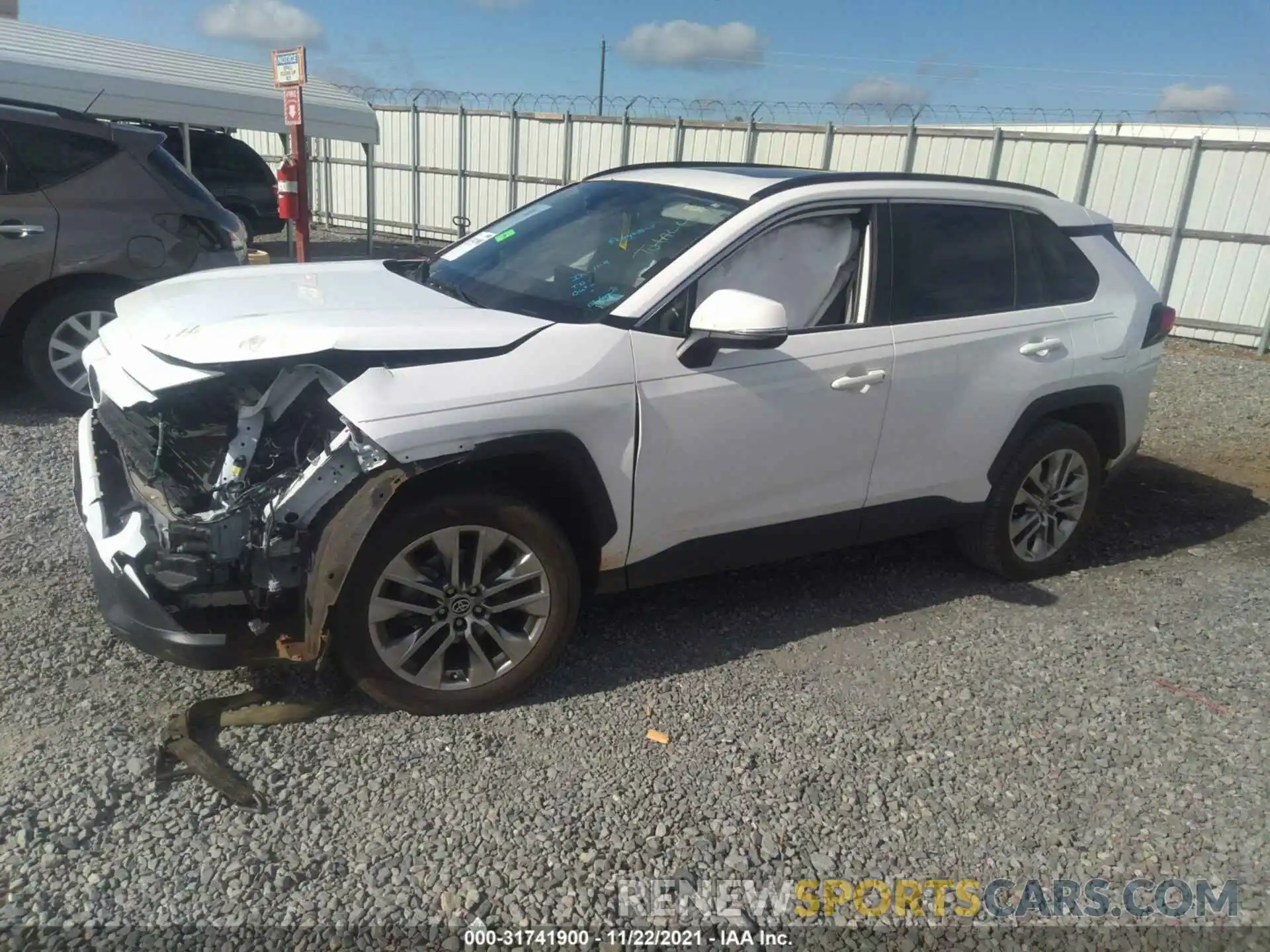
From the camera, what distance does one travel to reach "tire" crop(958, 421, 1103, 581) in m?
4.54

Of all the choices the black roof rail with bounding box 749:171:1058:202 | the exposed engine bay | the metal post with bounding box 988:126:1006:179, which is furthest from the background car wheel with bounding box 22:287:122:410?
the metal post with bounding box 988:126:1006:179

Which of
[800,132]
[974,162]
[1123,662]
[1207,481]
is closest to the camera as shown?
[1123,662]

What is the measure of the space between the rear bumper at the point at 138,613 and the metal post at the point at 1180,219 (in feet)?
40.9

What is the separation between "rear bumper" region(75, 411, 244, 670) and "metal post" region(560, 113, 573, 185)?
583 inches

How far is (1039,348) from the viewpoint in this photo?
4.36m

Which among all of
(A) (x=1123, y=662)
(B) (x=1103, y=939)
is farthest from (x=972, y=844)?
(A) (x=1123, y=662)

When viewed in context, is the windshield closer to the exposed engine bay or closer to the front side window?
the front side window

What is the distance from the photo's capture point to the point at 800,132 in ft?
47.9

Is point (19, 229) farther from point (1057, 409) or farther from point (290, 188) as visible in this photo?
point (1057, 409)

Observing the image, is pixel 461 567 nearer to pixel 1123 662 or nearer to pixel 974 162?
pixel 1123 662

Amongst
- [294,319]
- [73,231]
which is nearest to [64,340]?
[73,231]

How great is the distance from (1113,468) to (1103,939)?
2918mm

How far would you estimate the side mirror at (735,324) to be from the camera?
3275 millimetres

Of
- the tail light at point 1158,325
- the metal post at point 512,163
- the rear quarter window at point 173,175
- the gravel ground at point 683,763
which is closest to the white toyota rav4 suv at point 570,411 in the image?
the tail light at point 1158,325
